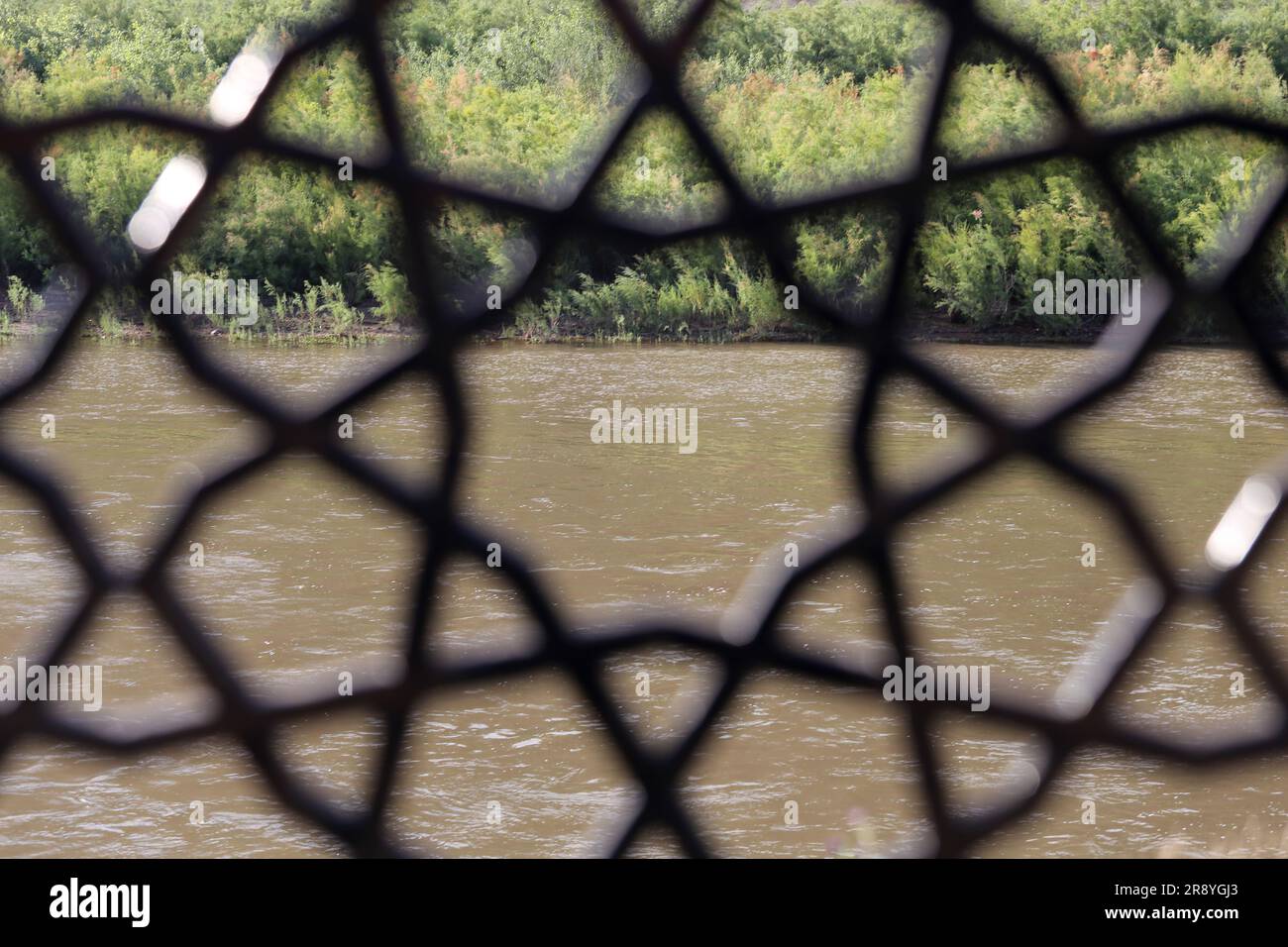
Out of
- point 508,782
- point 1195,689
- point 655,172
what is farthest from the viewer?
point 1195,689

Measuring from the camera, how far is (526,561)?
910 mm

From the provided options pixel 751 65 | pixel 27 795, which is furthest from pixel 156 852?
pixel 751 65

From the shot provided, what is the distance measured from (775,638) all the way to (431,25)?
0.60 metres

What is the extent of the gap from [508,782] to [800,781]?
860 millimetres

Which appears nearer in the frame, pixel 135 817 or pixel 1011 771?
pixel 1011 771

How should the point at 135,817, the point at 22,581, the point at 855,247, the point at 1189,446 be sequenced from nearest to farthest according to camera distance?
the point at 855,247
the point at 135,817
the point at 22,581
the point at 1189,446

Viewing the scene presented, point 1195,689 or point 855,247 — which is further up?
point 1195,689

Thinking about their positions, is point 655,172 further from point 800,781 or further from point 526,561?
point 800,781

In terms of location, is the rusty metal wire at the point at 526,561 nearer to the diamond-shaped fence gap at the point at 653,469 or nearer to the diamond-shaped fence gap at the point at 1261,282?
the diamond-shaped fence gap at the point at 1261,282

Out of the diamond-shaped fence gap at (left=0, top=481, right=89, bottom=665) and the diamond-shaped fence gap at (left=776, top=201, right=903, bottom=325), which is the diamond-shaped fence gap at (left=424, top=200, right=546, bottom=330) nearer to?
the diamond-shaped fence gap at (left=776, top=201, right=903, bottom=325)

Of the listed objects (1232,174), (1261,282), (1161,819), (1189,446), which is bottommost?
(1261,282)

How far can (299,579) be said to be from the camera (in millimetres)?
6441

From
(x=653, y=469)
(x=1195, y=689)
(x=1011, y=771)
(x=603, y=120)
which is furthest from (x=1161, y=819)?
(x=653, y=469)

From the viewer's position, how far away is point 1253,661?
95 cm
